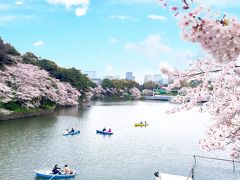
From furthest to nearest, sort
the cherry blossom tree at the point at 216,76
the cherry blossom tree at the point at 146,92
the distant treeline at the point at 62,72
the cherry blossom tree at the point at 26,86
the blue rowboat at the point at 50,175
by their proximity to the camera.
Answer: the cherry blossom tree at the point at 146,92 < the distant treeline at the point at 62,72 < the cherry blossom tree at the point at 26,86 < the blue rowboat at the point at 50,175 < the cherry blossom tree at the point at 216,76

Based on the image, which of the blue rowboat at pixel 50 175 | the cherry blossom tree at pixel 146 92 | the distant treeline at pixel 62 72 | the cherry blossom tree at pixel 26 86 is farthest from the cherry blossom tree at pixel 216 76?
the cherry blossom tree at pixel 146 92

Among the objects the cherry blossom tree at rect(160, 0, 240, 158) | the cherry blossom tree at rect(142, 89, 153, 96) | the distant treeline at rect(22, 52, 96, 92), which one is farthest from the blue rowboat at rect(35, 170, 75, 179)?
the cherry blossom tree at rect(142, 89, 153, 96)

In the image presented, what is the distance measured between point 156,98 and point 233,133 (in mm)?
130168

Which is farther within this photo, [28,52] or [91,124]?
[28,52]

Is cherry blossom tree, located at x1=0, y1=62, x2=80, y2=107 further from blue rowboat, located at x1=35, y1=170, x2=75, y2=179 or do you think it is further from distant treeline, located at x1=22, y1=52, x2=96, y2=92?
blue rowboat, located at x1=35, y1=170, x2=75, y2=179

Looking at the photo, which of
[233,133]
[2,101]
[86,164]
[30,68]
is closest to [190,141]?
[86,164]

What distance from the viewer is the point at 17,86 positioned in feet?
175

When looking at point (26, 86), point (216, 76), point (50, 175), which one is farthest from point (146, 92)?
point (216, 76)

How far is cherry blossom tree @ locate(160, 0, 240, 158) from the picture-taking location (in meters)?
4.80

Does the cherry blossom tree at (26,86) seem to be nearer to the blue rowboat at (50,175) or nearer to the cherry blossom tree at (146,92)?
the blue rowboat at (50,175)

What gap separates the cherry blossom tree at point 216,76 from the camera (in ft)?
15.8

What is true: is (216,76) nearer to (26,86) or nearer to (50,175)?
(50,175)

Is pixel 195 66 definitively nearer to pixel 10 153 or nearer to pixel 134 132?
pixel 10 153

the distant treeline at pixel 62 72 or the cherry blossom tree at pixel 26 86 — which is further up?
the distant treeline at pixel 62 72
